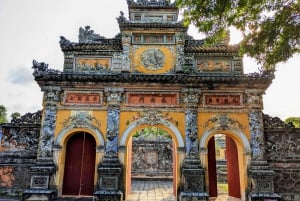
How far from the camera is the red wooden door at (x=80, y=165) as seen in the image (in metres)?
10.8

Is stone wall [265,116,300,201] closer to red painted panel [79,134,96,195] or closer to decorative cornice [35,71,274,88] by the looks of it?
decorative cornice [35,71,274,88]

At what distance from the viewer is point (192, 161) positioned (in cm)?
1002

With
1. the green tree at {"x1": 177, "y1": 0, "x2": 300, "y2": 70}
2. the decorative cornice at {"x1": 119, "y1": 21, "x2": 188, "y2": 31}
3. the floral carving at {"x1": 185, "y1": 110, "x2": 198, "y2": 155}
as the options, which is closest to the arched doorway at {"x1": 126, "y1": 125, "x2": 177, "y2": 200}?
the floral carving at {"x1": 185, "y1": 110, "x2": 198, "y2": 155}

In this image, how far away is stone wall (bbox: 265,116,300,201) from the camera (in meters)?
10.1

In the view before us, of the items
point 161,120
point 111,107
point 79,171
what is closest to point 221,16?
point 161,120

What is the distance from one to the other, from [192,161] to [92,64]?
226 inches

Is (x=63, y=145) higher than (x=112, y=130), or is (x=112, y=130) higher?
(x=112, y=130)

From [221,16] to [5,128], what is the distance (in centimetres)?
920

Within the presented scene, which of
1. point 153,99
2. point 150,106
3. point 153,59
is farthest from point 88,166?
point 153,59

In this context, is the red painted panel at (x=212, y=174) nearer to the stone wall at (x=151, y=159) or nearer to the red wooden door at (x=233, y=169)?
the red wooden door at (x=233, y=169)

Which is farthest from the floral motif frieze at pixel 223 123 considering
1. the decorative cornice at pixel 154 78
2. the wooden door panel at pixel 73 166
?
the wooden door panel at pixel 73 166

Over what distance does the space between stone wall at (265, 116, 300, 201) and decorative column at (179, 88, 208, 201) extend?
2832 millimetres

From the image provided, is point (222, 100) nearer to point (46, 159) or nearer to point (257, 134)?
point (257, 134)

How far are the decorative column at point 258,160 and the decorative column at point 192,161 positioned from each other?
1.84 meters
